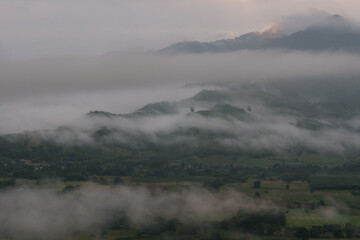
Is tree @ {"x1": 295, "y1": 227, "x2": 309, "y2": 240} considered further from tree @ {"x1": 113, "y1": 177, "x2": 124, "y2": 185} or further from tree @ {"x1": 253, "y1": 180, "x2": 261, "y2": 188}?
tree @ {"x1": 113, "y1": 177, "x2": 124, "y2": 185}

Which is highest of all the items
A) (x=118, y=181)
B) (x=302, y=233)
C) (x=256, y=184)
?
(x=118, y=181)

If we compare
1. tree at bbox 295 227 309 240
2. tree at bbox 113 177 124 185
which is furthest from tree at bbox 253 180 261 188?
tree at bbox 113 177 124 185

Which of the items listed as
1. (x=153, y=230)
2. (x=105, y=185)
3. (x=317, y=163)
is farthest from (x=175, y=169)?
(x=153, y=230)

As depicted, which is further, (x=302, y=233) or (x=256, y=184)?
(x=256, y=184)

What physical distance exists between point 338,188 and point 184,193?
130ft

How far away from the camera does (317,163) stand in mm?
164375

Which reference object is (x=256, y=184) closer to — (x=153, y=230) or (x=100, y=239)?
(x=153, y=230)

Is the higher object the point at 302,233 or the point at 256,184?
the point at 256,184

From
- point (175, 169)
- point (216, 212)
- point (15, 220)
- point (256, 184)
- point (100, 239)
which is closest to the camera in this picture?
point (100, 239)

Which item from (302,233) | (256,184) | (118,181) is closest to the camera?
(302,233)

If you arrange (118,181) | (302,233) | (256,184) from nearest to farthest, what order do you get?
1. (302,233)
2. (256,184)
3. (118,181)

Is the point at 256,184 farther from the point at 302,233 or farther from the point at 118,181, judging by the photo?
the point at 118,181

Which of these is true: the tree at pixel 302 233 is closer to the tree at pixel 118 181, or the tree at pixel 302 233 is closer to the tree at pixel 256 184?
the tree at pixel 256 184

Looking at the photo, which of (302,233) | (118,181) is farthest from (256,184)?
(118,181)
